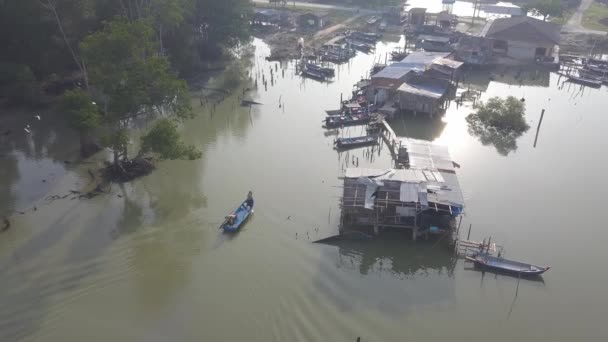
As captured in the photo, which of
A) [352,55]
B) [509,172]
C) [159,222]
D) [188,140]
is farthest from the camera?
[352,55]

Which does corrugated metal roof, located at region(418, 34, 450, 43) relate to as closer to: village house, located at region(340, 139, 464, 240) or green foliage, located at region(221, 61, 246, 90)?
green foliage, located at region(221, 61, 246, 90)

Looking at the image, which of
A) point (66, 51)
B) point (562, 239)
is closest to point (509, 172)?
point (562, 239)

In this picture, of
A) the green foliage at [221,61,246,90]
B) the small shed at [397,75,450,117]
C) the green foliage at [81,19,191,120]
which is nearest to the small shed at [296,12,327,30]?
the green foliage at [221,61,246,90]

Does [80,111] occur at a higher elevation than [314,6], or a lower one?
lower

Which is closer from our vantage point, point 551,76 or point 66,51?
point 66,51

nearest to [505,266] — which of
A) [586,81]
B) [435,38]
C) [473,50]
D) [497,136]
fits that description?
[497,136]

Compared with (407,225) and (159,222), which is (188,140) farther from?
(407,225)

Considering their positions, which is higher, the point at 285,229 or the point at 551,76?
the point at 551,76

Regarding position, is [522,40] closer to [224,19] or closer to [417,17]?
[417,17]
